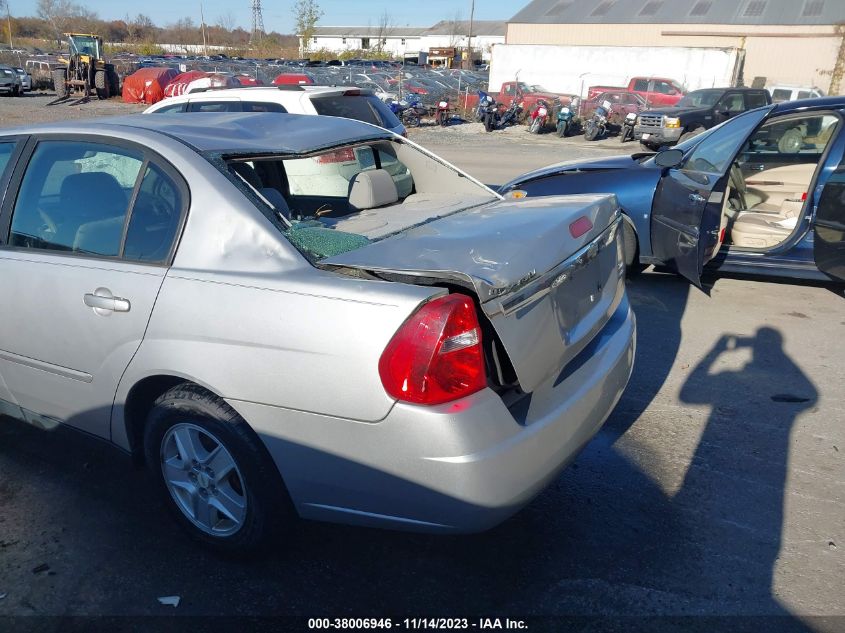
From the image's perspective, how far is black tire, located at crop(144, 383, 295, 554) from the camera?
2477 mm

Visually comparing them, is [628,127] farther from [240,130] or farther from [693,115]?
[240,130]

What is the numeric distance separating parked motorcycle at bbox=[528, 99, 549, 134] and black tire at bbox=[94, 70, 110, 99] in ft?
68.7

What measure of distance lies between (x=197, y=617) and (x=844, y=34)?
4601 centimetres

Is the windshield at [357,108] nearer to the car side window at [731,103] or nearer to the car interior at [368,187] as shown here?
the car interior at [368,187]

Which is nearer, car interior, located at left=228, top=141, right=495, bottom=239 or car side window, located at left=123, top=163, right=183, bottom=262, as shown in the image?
car side window, located at left=123, top=163, right=183, bottom=262

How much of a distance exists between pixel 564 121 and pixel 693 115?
5172mm

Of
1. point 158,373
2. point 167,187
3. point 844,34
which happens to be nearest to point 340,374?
point 158,373

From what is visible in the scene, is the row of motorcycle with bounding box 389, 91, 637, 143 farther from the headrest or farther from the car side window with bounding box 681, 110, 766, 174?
the headrest

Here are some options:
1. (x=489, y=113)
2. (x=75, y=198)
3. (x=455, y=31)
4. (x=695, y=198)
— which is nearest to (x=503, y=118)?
(x=489, y=113)

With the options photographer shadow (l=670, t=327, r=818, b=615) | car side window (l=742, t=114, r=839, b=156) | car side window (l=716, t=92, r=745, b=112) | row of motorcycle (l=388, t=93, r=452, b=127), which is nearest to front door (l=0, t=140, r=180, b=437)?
photographer shadow (l=670, t=327, r=818, b=615)

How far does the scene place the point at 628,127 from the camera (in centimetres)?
2284

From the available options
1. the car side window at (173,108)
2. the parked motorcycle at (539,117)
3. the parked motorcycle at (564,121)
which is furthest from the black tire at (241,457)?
the parked motorcycle at (539,117)

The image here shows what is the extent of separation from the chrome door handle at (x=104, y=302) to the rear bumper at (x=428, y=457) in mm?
652

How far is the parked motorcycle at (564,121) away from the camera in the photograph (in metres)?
24.1
